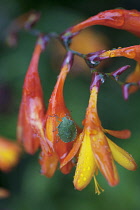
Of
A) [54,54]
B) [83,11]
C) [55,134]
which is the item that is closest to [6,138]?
[54,54]

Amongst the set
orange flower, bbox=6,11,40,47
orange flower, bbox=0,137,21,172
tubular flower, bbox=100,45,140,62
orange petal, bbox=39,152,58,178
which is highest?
tubular flower, bbox=100,45,140,62

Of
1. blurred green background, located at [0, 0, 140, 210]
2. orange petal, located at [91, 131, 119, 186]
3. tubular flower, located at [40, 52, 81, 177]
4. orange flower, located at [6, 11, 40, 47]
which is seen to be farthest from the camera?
blurred green background, located at [0, 0, 140, 210]

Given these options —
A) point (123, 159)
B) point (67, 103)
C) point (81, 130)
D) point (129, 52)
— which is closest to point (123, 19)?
point (129, 52)

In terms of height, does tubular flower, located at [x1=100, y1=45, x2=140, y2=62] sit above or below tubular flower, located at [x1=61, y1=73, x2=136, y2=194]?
above

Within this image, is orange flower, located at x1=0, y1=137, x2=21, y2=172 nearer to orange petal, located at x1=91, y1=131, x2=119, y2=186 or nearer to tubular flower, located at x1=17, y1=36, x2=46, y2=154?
tubular flower, located at x1=17, y1=36, x2=46, y2=154

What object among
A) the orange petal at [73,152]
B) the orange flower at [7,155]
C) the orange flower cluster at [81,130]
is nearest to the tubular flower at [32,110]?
the orange flower cluster at [81,130]

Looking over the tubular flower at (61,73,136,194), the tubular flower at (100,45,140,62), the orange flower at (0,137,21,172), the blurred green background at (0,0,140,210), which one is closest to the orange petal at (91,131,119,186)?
the tubular flower at (61,73,136,194)
